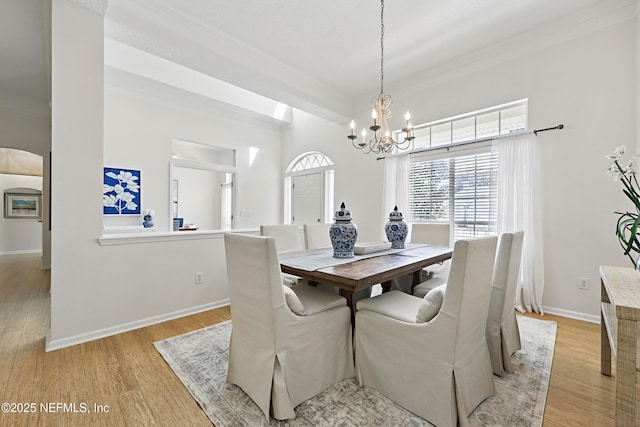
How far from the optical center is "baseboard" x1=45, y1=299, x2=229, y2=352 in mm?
2221

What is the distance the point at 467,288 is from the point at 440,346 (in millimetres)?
322

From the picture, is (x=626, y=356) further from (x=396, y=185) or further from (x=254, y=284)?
(x=396, y=185)

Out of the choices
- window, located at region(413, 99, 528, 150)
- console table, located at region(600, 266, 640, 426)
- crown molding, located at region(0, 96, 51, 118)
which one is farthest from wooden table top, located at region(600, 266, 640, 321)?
crown molding, located at region(0, 96, 51, 118)

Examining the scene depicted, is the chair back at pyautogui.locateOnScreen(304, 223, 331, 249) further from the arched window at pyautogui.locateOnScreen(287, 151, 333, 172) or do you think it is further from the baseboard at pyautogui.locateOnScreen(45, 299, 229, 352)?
the arched window at pyautogui.locateOnScreen(287, 151, 333, 172)

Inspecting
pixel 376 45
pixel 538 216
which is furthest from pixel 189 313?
pixel 538 216

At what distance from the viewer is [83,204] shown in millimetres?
2342

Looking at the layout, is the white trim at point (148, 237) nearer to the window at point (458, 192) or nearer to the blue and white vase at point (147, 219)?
the blue and white vase at point (147, 219)

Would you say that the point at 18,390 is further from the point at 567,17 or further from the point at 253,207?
the point at 567,17

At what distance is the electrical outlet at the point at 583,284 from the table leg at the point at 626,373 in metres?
2.24

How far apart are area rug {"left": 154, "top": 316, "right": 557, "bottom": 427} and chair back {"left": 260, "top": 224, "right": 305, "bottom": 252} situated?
1.12 meters

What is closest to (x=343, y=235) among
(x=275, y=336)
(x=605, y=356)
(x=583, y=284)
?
(x=275, y=336)

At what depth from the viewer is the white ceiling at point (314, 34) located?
260 centimetres

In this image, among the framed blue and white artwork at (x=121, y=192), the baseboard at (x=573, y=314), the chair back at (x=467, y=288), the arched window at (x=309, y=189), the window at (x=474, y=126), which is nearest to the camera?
the chair back at (x=467, y=288)

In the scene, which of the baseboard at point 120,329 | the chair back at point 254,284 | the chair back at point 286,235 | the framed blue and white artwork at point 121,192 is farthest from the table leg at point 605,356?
the framed blue and white artwork at point 121,192
